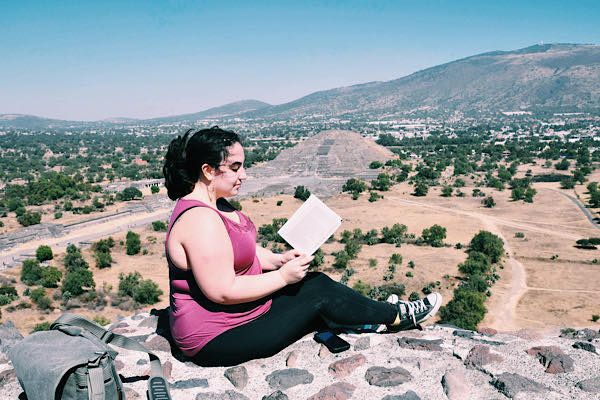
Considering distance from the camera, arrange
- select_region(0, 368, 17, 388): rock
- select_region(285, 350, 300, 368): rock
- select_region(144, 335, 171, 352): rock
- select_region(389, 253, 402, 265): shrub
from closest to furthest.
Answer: select_region(0, 368, 17, 388): rock → select_region(285, 350, 300, 368): rock → select_region(144, 335, 171, 352): rock → select_region(389, 253, 402, 265): shrub

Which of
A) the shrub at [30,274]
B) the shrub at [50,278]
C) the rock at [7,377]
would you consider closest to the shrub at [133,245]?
the shrub at [30,274]

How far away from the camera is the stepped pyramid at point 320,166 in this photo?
60.5 metres

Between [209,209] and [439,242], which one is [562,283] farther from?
[209,209]

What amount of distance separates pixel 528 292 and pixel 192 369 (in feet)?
68.3

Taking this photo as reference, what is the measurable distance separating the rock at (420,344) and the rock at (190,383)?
197cm

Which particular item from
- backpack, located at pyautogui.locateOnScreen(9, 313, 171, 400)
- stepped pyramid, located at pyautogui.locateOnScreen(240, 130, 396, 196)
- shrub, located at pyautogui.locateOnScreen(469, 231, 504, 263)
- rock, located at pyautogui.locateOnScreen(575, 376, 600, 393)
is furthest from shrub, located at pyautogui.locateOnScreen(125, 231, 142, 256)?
rock, located at pyautogui.locateOnScreen(575, 376, 600, 393)

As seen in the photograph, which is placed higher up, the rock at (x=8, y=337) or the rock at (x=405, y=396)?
the rock at (x=405, y=396)

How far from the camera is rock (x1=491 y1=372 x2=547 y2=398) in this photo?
3.63 meters

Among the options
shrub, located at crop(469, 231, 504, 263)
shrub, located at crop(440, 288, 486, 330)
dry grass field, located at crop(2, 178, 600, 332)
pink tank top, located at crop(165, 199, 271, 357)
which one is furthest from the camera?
shrub, located at crop(469, 231, 504, 263)

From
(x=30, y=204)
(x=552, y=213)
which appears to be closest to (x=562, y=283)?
(x=552, y=213)

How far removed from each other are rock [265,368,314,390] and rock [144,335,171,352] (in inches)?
49.2

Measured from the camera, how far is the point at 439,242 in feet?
97.4

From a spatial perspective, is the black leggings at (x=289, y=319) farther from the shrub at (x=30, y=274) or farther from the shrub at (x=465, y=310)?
the shrub at (x=30, y=274)

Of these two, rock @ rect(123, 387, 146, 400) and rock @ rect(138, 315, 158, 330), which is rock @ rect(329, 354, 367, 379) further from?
rock @ rect(138, 315, 158, 330)
